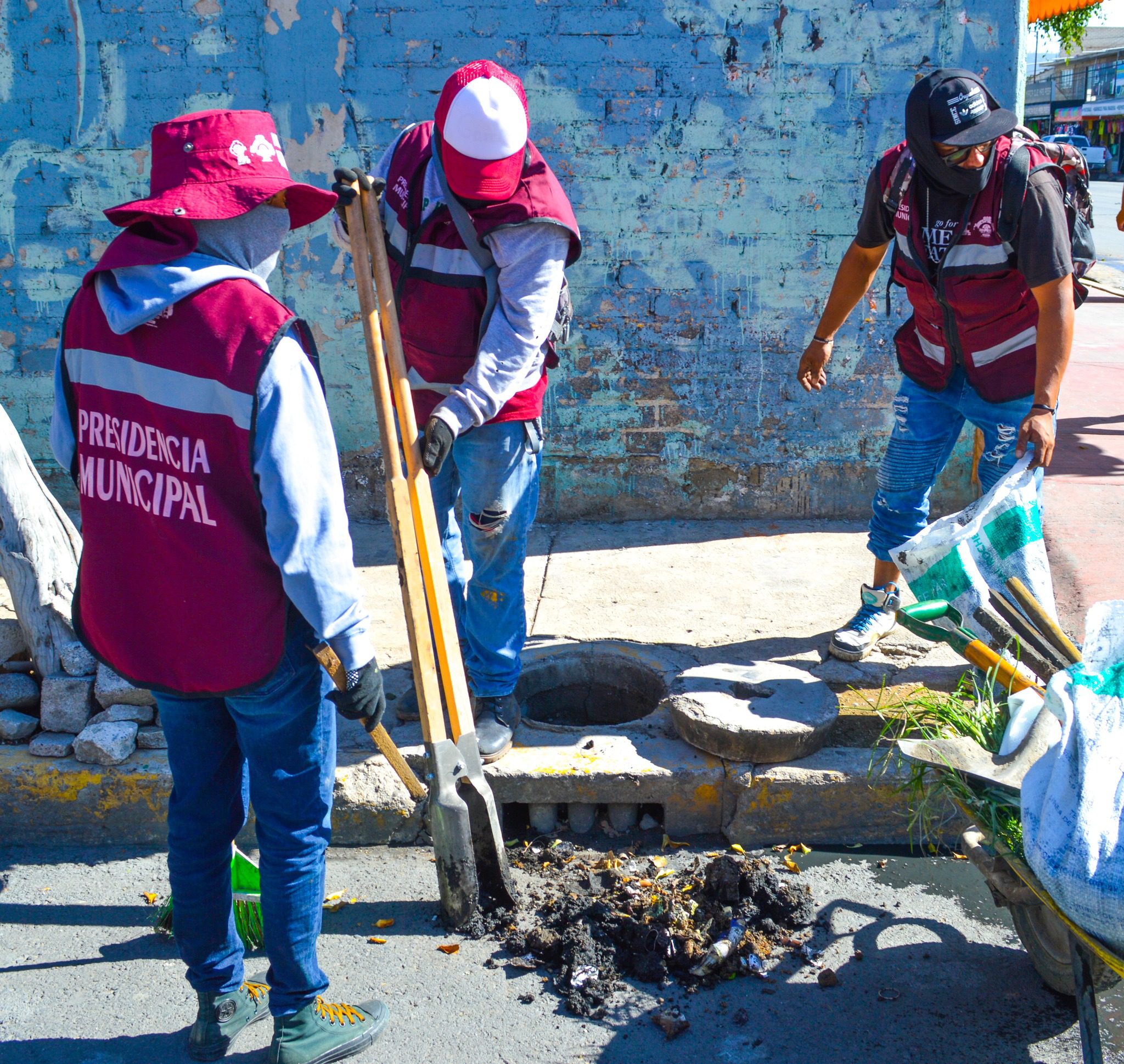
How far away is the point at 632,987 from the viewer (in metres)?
2.70

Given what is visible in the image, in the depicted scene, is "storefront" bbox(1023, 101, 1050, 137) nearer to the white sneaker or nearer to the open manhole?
the white sneaker

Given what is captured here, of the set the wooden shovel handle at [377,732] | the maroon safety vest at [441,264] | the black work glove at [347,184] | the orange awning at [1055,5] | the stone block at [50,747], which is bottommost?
the stone block at [50,747]

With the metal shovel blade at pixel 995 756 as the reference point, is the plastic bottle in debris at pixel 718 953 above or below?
below

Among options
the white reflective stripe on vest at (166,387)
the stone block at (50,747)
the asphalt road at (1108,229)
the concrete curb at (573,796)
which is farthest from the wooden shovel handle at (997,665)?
the asphalt road at (1108,229)

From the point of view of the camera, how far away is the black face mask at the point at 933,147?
3.14 m

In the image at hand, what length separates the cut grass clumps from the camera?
7.26 ft

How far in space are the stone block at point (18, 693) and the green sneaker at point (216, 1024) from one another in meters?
1.53

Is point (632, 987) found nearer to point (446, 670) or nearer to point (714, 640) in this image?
point (446, 670)

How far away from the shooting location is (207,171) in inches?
82.7

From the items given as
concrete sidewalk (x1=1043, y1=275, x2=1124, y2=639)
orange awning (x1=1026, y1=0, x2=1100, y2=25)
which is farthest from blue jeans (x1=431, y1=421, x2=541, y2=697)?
orange awning (x1=1026, y1=0, x2=1100, y2=25)

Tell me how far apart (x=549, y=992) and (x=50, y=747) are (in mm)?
1835

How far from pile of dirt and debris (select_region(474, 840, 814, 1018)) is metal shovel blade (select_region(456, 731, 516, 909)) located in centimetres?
8

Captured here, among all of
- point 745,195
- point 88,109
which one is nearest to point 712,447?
point 745,195

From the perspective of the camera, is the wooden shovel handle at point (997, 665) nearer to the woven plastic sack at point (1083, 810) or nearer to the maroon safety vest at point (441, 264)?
the woven plastic sack at point (1083, 810)
